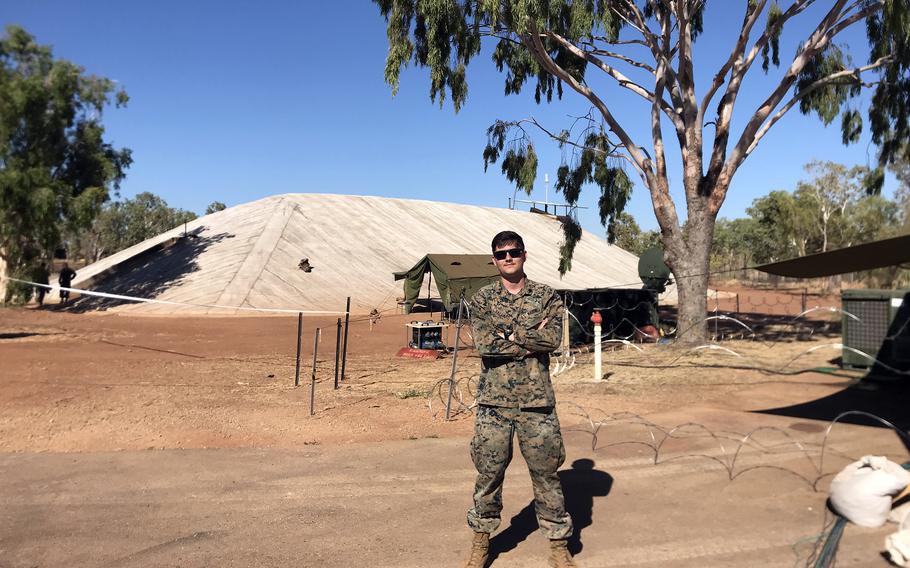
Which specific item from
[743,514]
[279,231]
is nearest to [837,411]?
[743,514]

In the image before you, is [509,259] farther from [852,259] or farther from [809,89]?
[809,89]

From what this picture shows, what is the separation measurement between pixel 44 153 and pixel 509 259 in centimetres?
2998

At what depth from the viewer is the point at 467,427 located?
7637 millimetres

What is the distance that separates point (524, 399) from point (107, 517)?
3387mm

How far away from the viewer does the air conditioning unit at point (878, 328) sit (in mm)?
9461

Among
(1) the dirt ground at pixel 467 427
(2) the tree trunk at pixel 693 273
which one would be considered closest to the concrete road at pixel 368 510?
(1) the dirt ground at pixel 467 427

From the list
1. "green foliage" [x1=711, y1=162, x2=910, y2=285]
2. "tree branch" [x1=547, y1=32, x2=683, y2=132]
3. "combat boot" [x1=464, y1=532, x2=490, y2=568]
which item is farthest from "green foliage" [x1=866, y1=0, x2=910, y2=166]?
"green foliage" [x1=711, y1=162, x2=910, y2=285]

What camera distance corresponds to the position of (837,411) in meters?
8.12

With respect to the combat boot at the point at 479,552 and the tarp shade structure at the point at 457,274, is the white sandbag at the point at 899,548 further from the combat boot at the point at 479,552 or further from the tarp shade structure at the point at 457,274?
the tarp shade structure at the point at 457,274

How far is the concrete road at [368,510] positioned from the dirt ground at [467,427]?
0.03 m

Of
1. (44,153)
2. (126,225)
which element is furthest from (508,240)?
(126,225)

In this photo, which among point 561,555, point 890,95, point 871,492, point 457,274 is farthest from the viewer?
point 457,274

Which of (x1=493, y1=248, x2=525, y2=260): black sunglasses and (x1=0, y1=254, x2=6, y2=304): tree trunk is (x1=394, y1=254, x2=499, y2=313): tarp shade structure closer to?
(x1=0, y1=254, x2=6, y2=304): tree trunk

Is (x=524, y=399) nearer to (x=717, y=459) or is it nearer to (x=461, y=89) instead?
(x=717, y=459)
